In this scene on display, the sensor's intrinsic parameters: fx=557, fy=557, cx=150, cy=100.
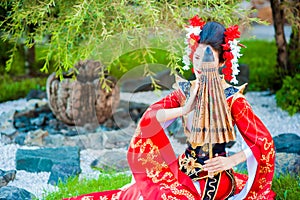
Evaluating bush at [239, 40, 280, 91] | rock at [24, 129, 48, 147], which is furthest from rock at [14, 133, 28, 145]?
bush at [239, 40, 280, 91]

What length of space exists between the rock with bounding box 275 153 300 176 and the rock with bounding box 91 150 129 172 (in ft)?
3.46

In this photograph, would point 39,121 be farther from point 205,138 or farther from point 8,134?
point 205,138

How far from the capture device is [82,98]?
4.84 m

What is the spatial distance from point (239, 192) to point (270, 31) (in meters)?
9.82

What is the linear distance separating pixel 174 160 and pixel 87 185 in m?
1.06

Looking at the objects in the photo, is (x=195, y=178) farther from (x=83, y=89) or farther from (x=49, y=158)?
(x=83, y=89)

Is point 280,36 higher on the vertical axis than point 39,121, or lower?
higher

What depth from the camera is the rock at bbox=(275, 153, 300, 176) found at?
144 inches

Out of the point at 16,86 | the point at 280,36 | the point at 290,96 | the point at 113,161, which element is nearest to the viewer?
the point at 113,161

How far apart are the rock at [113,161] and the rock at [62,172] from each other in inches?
9.6

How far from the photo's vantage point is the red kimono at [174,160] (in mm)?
2469

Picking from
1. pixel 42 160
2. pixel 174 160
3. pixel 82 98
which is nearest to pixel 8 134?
pixel 82 98

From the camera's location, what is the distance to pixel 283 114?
5.50 meters

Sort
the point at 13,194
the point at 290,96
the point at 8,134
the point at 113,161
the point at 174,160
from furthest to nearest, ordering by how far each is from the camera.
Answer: the point at 290,96 → the point at 8,134 → the point at 113,161 → the point at 13,194 → the point at 174,160
